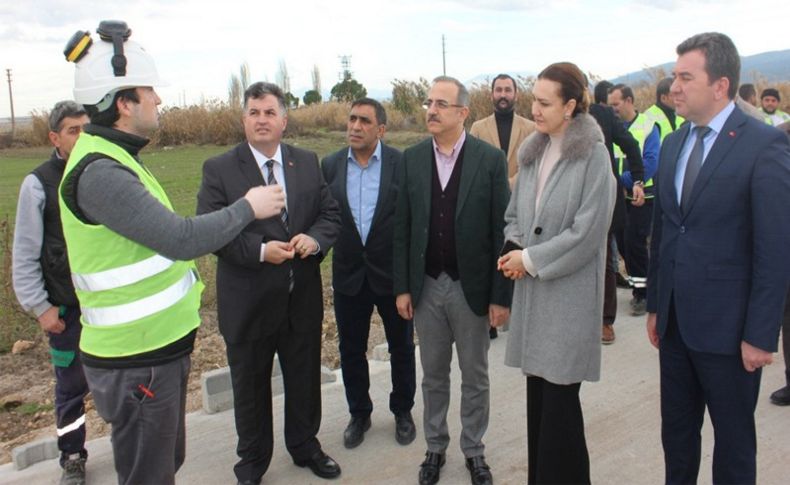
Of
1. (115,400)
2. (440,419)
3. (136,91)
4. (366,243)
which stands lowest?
(440,419)

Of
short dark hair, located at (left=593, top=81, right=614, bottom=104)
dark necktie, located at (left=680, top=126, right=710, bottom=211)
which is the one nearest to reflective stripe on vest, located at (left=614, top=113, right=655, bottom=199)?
short dark hair, located at (left=593, top=81, right=614, bottom=104)

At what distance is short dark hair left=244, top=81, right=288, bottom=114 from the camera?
3.41 m

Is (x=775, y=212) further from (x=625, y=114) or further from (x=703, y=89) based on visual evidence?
(x=625, y=114)

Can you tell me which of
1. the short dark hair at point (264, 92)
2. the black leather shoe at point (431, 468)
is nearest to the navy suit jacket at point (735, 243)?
the black leather shoe at point (431, 468)

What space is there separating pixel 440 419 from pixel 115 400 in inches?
69.5

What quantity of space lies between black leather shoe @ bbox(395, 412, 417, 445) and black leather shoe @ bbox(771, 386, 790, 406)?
2352 millimetres

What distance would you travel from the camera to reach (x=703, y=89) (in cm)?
270

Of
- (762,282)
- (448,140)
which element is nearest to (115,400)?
(448,140)

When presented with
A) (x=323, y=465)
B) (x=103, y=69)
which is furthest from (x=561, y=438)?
(x=103, y=69)

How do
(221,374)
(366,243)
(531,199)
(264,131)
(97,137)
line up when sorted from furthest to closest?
1. (221,374)
2. (366,243)
3. (264,131)
4. (531,199)
5. (97,137)

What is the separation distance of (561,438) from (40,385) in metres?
3.84

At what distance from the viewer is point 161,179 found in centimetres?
1560

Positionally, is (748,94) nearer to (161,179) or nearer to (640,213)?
(640,213)

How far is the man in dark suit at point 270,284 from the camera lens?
335 centimetres
